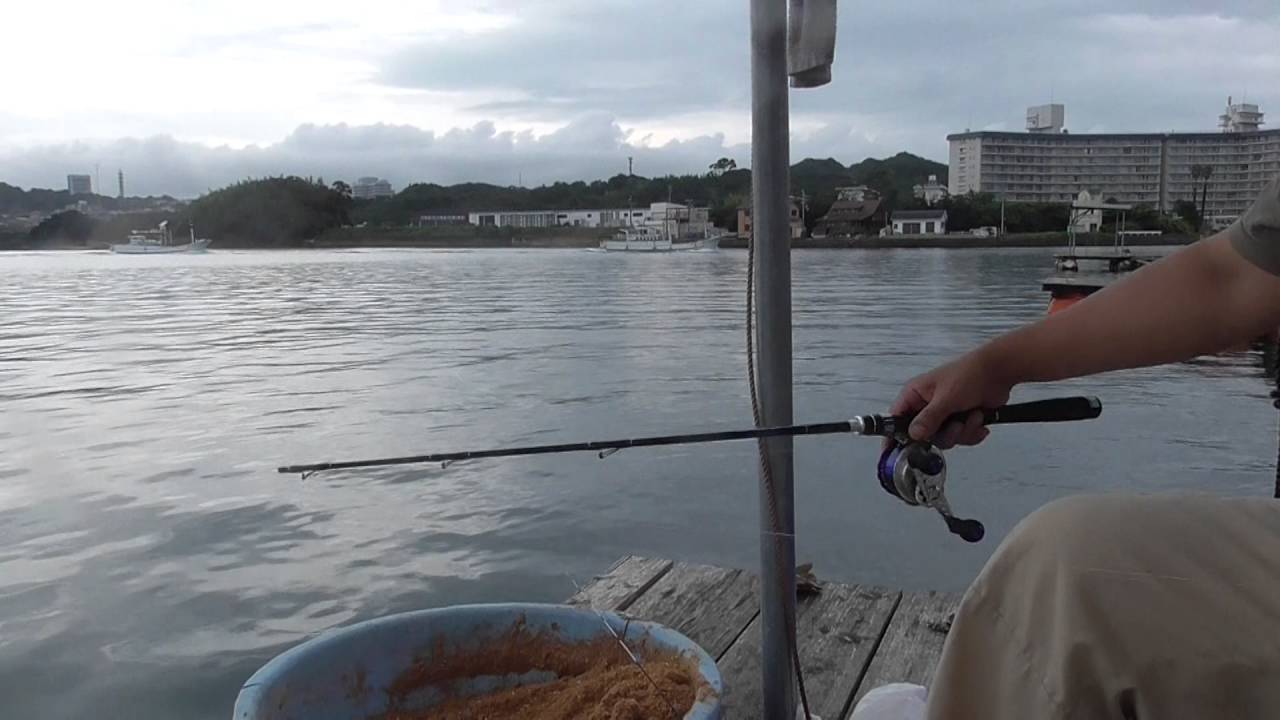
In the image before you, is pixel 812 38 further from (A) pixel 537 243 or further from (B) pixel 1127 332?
(A) pixel 537 243

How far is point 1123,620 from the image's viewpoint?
0.94 meters

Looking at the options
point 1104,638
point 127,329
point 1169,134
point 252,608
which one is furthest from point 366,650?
point 1169,134

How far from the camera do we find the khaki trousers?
36.5 inches

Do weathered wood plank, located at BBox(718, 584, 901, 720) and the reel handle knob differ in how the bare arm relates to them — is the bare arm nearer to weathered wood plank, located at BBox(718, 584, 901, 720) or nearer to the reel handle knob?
the reel handle knob

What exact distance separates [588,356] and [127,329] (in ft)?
26.4

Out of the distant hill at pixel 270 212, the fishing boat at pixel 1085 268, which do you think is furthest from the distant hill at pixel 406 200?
the fishing boat at pixel 1085 268

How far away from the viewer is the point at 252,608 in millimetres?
3957

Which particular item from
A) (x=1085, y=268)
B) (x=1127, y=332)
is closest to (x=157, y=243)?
(x=1085, y=268)

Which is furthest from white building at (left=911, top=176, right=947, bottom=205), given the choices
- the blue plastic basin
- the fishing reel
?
the fishing reel

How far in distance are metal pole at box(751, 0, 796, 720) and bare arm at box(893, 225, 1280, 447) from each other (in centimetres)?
33

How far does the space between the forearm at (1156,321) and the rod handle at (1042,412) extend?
7 cm

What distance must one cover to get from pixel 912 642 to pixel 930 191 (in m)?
89.7

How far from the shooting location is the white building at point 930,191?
281ft

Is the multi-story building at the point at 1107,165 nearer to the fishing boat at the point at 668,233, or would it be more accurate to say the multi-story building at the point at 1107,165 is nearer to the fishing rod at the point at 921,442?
the fishing boat at the point at 668,233
